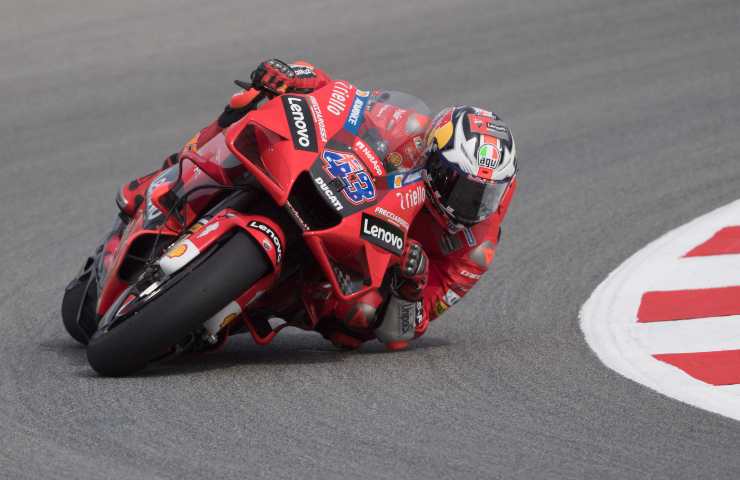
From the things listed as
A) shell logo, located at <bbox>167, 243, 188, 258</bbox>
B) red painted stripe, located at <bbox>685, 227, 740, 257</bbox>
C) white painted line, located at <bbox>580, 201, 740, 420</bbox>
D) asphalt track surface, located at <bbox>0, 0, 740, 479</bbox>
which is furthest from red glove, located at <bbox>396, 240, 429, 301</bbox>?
red painted stripe, located at <bbox>685, 227, 740, 257</bbox>

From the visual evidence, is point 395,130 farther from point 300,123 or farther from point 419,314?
point 419,314

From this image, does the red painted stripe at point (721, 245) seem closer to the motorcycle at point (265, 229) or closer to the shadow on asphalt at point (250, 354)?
the shadow on asphalt at point (250, 354)

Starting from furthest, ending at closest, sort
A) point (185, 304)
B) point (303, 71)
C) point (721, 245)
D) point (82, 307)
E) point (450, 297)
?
point (721, 245), point (450, 297), point (82, 307), point (303, 71), point (185, 304)

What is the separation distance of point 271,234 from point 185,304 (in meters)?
0.43

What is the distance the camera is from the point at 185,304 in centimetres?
473

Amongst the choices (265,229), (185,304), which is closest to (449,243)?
(265,229)

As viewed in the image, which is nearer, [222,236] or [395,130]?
[222,236]

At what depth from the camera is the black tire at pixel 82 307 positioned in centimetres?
579

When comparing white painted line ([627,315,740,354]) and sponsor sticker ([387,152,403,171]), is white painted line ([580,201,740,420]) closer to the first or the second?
white painted line ([627,315,740,354])

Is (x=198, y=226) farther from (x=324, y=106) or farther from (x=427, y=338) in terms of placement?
(x=427, y=338)

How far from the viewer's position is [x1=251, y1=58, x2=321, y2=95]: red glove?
18.4 feet

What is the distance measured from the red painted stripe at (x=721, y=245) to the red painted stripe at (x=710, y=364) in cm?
180

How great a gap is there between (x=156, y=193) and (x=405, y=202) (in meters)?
1.06

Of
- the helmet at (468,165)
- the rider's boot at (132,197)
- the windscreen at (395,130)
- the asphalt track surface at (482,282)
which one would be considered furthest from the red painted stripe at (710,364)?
the rider's boot at (132,197)
